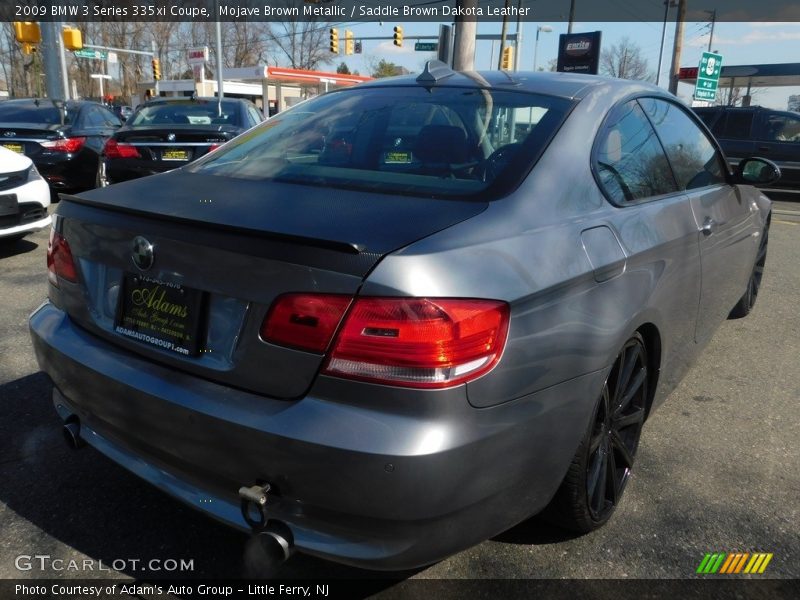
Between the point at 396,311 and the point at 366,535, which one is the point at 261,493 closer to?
the point at 366,535

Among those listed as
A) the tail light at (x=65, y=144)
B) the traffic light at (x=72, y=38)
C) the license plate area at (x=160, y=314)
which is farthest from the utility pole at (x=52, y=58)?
the license plate area at (x=160, y=314)

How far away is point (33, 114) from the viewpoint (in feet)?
31.3

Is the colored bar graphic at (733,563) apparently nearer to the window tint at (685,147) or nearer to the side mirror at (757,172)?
the window tint at (685,147)

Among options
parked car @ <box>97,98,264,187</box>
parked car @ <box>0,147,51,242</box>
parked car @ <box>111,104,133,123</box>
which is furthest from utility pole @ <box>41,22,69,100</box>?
parked car @ <box>0,147,51,242</box>

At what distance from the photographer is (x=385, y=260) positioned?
1.67 m

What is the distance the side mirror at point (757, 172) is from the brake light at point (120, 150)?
646cm

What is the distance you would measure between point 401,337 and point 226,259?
1.74ft

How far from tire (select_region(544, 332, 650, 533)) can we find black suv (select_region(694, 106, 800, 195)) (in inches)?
544

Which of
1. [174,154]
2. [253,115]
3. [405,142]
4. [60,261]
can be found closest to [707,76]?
[253,115]

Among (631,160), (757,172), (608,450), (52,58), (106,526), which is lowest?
(106,526)

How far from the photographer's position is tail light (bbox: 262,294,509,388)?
166 centimetres

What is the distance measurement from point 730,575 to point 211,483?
1718 mm

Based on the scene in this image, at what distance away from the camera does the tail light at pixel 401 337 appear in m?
1.66

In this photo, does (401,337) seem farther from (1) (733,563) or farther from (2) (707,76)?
(2) (707,76)
